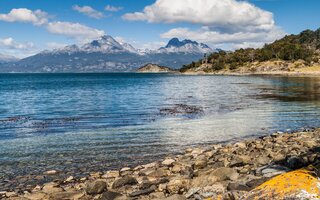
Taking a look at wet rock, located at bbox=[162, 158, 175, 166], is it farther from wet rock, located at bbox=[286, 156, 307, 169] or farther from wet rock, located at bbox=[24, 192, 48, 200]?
wet rock, located at bbox=[286, 156, 307, 169]

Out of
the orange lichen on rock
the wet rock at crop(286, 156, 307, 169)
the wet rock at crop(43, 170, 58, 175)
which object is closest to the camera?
the orange lichen on rock

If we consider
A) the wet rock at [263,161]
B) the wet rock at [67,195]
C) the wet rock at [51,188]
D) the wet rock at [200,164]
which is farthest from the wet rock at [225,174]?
the wet rock at [51,188]

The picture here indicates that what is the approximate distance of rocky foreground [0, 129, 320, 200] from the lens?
8301mm

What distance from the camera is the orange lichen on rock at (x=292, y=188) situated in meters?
7.57

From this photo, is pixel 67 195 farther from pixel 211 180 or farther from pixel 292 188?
pixel 292 188

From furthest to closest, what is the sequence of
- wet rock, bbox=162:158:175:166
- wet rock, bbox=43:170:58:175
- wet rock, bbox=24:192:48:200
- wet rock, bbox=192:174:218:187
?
wet rock, bbox=162:158:175:166
wet rock, bbox=43:170:58:175
wet rock, bbox=24:192:48:200
wet rock, bbox=192:174:218:187

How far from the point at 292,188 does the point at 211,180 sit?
6368 millimetres

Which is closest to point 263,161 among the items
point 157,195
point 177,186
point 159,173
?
point 159,173

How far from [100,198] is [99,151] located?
37.0 ft

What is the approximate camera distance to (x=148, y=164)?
21.5 m

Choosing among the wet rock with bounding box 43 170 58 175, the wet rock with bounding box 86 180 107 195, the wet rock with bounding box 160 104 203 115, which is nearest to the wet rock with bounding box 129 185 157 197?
the wet rock with bounding box 86 180 107 195

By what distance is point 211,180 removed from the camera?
13.9 metres

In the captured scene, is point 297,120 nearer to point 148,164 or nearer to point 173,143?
point 173,143

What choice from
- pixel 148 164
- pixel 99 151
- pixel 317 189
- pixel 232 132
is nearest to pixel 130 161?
pixel 148 164
